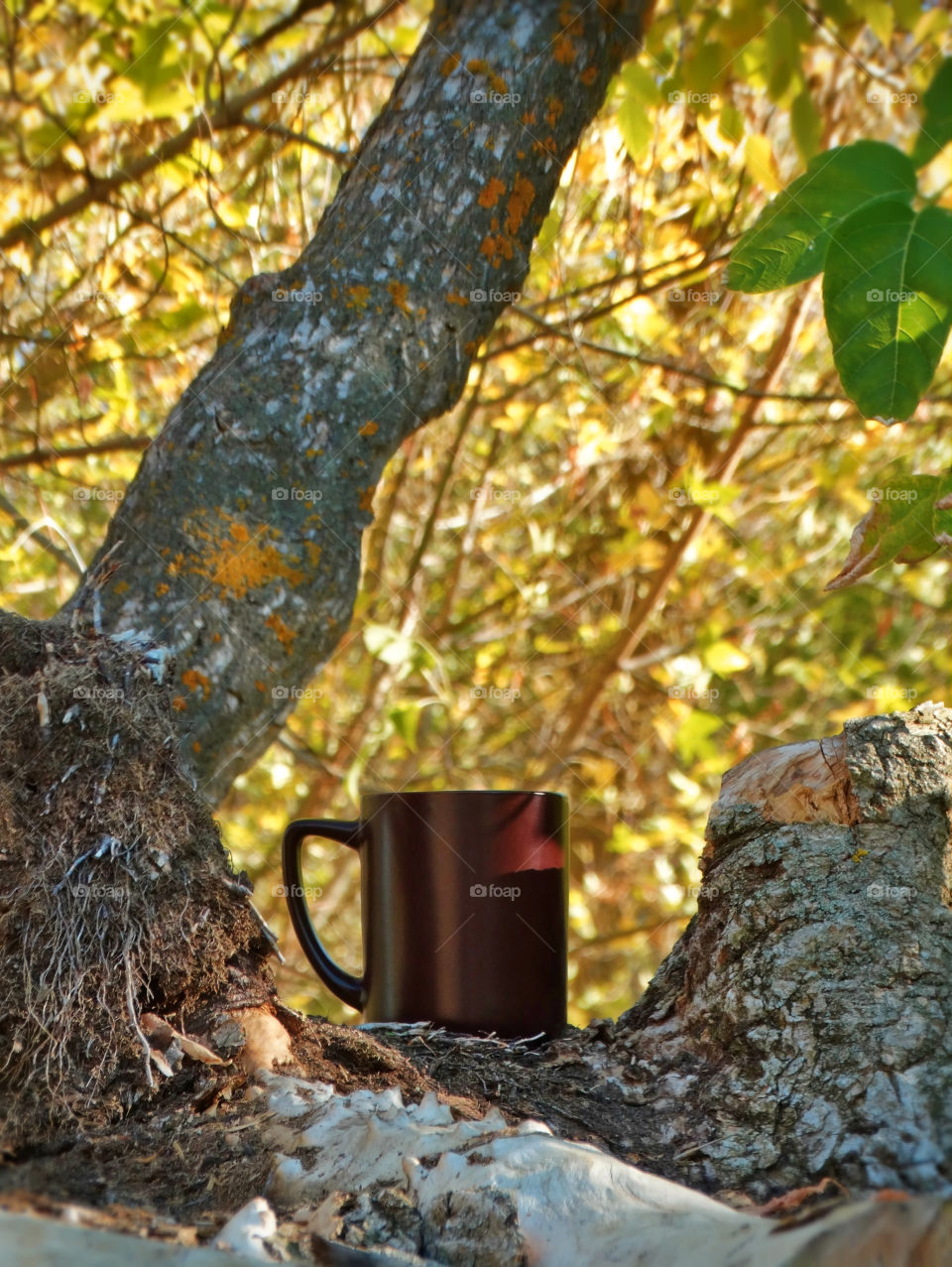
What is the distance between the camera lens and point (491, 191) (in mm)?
1173

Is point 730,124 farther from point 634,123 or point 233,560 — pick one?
point 233,560

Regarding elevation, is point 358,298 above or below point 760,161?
below

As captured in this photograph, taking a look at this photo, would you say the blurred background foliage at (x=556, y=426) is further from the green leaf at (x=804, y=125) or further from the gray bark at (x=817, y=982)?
the gray bark at (x=817, y=982)

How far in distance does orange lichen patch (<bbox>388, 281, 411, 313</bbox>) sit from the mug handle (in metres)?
0.56

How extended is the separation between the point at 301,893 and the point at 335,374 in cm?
55

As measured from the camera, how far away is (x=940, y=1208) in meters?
0.53

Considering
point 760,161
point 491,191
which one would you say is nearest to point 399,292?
point 491,191

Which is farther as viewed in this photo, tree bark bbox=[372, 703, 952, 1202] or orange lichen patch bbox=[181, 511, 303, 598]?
orange lichen patch bbox=[181, 511, 303, 598]

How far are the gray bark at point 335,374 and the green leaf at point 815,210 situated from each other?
34 centimetres

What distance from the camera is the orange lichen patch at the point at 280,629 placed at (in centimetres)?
112

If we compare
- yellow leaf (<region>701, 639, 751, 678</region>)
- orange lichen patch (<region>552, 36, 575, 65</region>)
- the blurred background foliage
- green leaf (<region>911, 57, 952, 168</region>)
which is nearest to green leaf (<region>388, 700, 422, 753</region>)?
the blurred background foliage

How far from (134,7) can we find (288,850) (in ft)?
6.63

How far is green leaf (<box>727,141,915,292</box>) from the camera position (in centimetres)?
94

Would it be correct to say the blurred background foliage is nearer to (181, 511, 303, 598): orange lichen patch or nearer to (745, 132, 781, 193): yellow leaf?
(745, 132, 781, 193): yellow leaf
